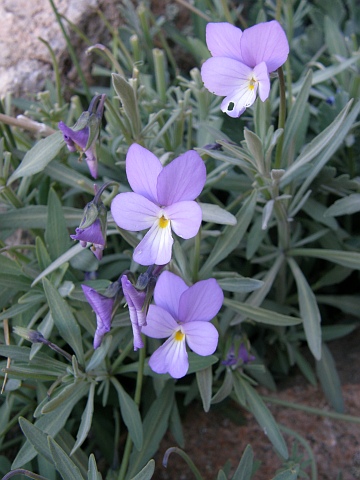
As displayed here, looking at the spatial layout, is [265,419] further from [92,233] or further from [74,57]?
[74,57]

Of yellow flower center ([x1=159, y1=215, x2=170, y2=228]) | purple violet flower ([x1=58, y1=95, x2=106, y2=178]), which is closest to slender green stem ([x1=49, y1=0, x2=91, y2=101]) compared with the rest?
purple violet flower ([x1=58, y1=95, x2=106, y2=178])

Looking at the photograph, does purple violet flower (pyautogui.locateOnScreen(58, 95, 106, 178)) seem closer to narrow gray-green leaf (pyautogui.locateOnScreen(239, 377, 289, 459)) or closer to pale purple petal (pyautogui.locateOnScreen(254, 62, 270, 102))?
pale purple petal (pyautogui.locateOnScreen(254, 62, 270, 102))

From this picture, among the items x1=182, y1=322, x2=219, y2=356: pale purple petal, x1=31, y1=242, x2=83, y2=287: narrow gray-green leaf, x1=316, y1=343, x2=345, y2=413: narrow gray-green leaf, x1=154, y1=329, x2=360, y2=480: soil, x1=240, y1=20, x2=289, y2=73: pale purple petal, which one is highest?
x1=240, y1=20, x2=289, y2=73: pale purple petal

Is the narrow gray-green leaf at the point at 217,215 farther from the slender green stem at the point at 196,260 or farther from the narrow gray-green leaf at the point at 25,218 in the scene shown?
the narrow gray-green leaf at the point at 25,218

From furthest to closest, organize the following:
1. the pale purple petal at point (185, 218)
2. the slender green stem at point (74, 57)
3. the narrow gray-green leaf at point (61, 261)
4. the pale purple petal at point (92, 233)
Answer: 1. the slender green stem at point (74, 57)
2. the narrow gray-green leaf at point (61, 261)
3. the pale purple petal at point (92, 233)
4. the pale purple petal at point (185, 218)

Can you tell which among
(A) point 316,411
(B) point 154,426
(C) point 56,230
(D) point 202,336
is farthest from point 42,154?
(A) point 316,411

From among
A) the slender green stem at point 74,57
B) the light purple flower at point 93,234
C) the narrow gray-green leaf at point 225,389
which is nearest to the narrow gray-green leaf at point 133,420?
the narrow gray-green leaf at point 225,389

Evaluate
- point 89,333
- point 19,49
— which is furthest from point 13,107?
point 89,333
